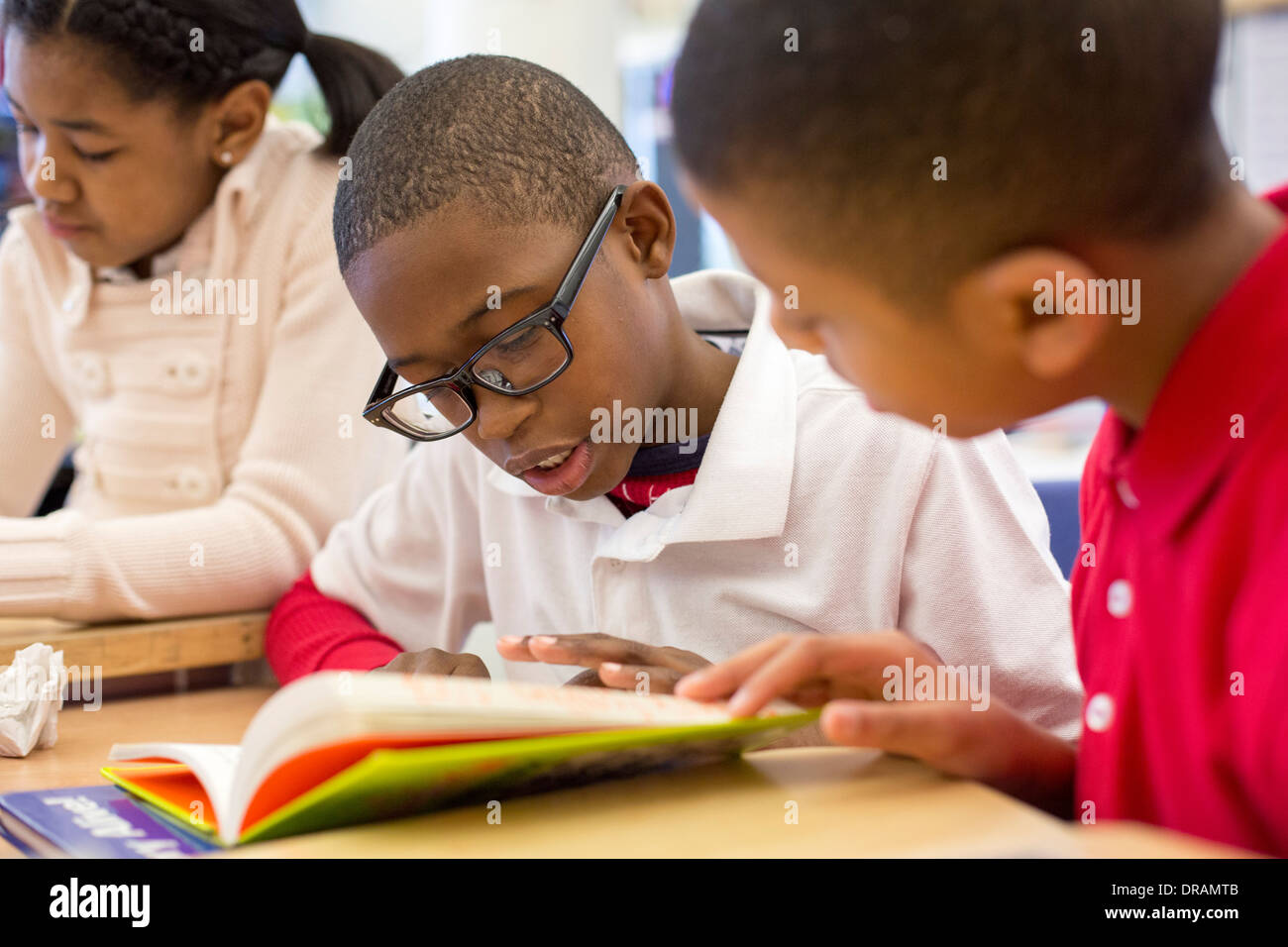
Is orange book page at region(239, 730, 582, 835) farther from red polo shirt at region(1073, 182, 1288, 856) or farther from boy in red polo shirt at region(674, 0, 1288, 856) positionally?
red polo shirt at region(1073, 182, 1288, 856)

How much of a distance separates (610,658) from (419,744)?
26cm

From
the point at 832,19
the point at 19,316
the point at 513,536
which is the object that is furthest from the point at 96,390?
the point at 832,19

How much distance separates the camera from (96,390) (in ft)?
5.10

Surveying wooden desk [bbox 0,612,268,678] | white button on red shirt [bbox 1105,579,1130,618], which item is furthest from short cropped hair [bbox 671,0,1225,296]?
wooden desk [bbox 0,612,268,678]

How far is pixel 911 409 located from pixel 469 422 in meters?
0.41

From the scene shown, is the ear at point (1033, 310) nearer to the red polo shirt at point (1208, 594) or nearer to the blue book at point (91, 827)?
the red polo shirt at point (1208, 594)

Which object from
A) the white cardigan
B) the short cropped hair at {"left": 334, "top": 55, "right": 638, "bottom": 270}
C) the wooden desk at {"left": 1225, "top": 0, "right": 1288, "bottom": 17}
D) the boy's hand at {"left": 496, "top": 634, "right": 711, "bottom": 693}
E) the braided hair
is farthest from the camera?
the wooden desk at {"left": 1225, "top": 0, "right": 1288, "bottom": 17}

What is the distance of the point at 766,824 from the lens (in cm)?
59

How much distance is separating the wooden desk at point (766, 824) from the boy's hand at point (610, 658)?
0.25 ft

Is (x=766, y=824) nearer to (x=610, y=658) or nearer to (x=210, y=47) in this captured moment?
(x=610, y=658)

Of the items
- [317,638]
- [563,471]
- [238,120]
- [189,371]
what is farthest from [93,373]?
[563,471]

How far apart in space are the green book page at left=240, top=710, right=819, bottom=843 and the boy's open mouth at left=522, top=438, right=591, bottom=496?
38cm

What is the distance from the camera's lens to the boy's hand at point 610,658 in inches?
29.5

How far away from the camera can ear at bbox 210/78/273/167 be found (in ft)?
4.86
